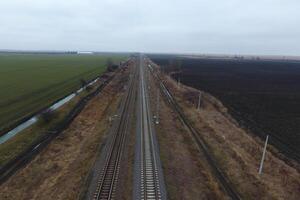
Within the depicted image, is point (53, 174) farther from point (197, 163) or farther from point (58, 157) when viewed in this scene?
point (197, 163)

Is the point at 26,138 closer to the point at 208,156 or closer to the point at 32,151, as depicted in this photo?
the point at 32,151

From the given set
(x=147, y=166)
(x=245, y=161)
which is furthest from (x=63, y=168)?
(x=245, y=161)

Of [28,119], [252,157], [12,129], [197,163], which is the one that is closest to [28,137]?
[12,129]

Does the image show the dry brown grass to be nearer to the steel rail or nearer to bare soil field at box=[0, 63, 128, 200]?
the steel rail

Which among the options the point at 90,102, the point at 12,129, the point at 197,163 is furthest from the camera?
the point at 90,102

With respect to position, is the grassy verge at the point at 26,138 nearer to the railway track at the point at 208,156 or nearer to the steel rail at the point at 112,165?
the steel rail at the point at 112,165

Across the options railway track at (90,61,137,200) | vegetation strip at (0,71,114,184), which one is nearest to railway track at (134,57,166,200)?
railway track at (90,61,137,200)

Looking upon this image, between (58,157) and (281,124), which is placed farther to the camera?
(281,124)
